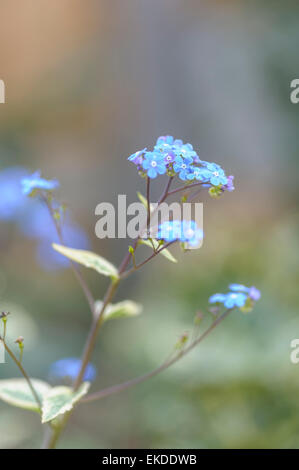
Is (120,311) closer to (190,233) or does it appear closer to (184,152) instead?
(190,233)

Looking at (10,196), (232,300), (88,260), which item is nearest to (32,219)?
(10,196)

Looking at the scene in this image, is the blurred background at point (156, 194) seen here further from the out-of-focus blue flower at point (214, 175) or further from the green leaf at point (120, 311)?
the out-of-focus blue flower at point (214, 175)

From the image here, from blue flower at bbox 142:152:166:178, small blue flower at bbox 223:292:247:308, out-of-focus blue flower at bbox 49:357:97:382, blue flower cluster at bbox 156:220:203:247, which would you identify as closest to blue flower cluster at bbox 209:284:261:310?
small blue flower at bbox 223:292:247:308
